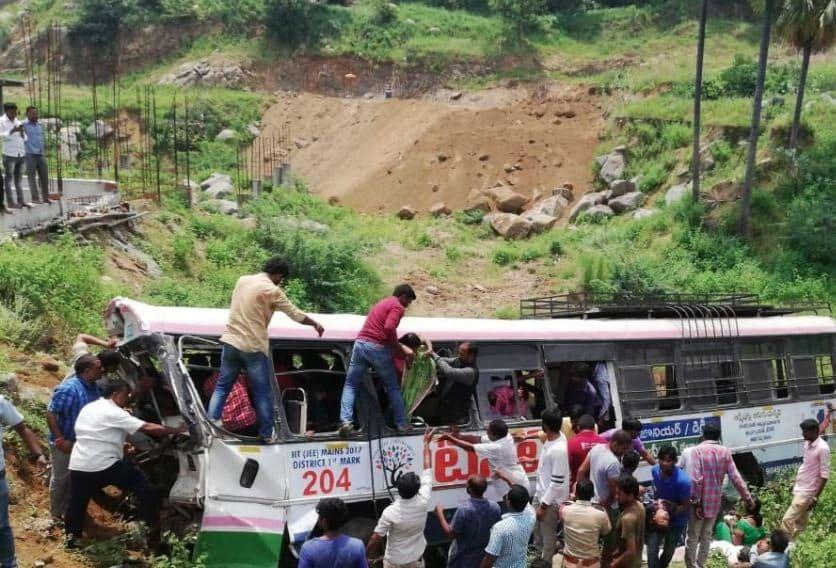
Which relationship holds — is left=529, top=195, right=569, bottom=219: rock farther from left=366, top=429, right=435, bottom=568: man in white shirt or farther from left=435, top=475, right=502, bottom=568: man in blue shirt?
left=366, top=429, right=435, bottom=568: man in white shirt

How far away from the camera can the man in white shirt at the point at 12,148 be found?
15391mm

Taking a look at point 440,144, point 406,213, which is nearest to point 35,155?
point 406,213

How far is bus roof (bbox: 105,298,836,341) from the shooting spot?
8461 mm

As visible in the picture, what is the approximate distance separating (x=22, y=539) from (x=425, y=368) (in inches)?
148

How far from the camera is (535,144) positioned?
3756 centimetres

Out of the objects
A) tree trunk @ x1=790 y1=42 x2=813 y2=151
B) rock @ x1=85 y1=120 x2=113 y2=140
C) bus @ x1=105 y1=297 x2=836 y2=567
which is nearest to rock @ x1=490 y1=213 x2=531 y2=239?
tree trunk @ x1=790 y1=42 x2=813 y2=151

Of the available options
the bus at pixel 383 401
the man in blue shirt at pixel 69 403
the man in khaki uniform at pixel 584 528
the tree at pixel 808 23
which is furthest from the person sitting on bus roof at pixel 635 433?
the tree at pixel 808 23

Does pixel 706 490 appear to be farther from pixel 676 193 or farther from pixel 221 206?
pixel 676 193

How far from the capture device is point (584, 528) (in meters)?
8.26

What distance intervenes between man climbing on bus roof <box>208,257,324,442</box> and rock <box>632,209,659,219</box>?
2325cm

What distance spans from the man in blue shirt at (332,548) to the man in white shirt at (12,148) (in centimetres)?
1099

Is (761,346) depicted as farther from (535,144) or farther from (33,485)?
(535,144)

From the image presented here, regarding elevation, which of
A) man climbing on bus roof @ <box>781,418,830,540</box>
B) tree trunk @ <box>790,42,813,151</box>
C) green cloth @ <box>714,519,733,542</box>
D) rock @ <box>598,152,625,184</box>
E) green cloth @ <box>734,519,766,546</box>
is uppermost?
tree trunk @ <box>790,42,813,151</box>

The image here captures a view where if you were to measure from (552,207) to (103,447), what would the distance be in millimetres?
26020
